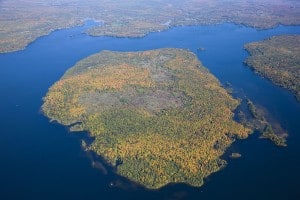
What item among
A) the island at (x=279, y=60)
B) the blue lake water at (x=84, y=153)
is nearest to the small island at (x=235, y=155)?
the blue lake water at (x=84, y=153)

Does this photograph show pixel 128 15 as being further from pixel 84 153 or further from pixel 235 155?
pixel 235 155

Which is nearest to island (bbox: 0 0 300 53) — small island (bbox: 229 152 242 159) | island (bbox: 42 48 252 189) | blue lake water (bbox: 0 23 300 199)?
blue lake water (bbox: 0 23 300 199)

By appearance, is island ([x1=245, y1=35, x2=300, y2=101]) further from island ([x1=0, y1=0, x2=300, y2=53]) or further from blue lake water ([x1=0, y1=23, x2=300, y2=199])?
island ([x1=0, y1=0, x2=300, y2=53])

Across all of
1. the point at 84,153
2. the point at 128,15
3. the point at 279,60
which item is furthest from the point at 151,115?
the point at 128,15

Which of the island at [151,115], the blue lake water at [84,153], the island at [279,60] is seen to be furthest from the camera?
the island at [279,60]

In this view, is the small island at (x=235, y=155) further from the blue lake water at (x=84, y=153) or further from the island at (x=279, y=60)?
Answer: the island at (x=279, y=60)

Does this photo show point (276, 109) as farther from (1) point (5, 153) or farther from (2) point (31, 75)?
(2) point (31, 75)
